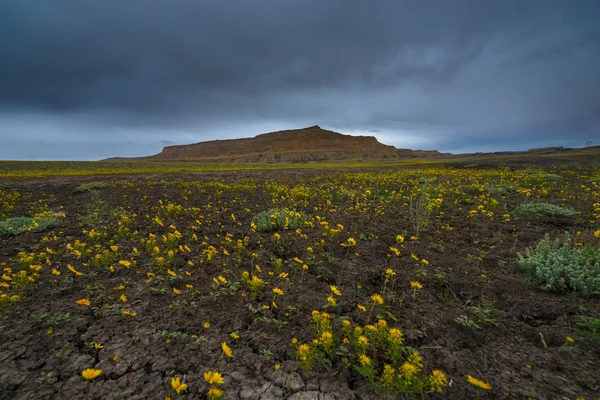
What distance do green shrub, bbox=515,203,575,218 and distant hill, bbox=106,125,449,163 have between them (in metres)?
106

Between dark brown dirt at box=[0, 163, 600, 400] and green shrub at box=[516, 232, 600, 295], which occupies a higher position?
green shrub at box=[516, 232, 600, 295]

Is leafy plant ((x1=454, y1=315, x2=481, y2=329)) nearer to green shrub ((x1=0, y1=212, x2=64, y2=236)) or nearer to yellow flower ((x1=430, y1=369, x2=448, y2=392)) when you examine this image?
yellow flower ((x1=430, y1=369, x2=448, y2=392))

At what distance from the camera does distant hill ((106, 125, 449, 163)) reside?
122 metres

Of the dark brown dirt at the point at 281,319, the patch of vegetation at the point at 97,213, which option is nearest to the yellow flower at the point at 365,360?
the dark brown dirt at the point at 281,319

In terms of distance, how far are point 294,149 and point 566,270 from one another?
5095 inches

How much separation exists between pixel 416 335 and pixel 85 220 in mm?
8167

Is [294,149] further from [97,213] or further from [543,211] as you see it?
[543,211]

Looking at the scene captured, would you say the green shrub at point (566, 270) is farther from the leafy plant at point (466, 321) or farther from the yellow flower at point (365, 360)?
the yellow flower at point (365, 360)

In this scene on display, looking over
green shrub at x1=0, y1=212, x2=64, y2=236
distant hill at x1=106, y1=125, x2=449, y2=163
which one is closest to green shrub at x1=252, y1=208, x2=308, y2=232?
green shrub at x1=0, y1=212, x2=64, y2=236

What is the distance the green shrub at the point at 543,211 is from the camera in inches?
255

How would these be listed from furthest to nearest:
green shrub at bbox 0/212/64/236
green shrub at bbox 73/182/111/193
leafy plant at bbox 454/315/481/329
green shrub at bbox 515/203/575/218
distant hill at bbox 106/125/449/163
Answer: distant hill at bbox 106/125/449/163, green shrub at bbox 73/182/111/193, green shrub at bbox 515/203/575/218, green shrub at bbox 0/212/64/236, leafy plant at bbox 454/315/481/329

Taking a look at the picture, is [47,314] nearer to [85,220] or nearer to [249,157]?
[85,220]

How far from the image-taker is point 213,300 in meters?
3.38

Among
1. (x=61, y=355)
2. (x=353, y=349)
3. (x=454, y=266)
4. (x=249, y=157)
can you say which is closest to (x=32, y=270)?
(x=61, y=355)
